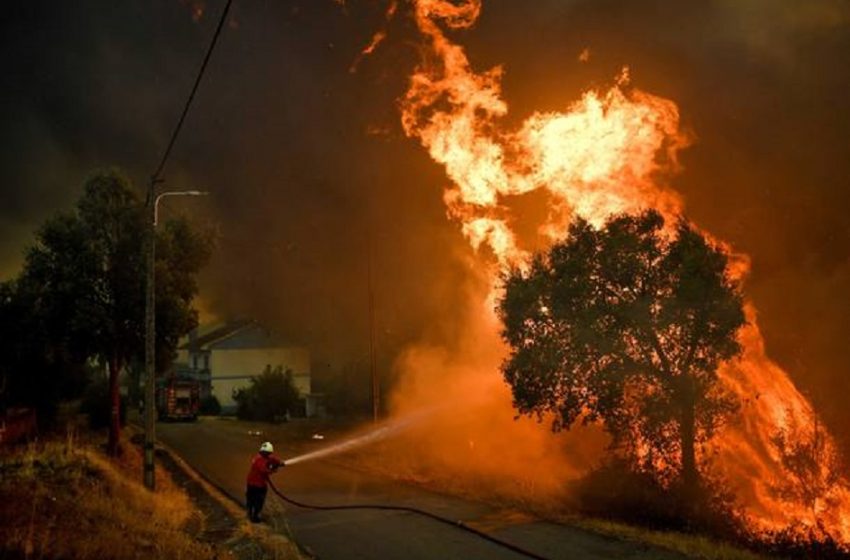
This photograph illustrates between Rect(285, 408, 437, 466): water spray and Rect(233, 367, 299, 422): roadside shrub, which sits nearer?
Rect(285, 408, 437, 466): water spray

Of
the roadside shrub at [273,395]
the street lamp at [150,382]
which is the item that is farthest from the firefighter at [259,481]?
the roadside shrub at [273,395]

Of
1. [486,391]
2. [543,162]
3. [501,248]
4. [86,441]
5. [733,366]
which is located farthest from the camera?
[486,391]

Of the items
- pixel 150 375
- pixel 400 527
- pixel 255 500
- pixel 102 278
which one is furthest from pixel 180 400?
pixel 400 527

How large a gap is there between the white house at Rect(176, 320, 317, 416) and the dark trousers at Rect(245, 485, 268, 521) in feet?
201

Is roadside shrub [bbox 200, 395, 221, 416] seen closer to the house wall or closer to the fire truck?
the house wall

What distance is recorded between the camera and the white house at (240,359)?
78750 mm

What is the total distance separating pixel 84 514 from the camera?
1366cm

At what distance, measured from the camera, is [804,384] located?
33625 mm

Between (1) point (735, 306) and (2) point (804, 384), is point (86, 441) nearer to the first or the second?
(1) point (735, 306)

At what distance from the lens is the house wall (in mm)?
78688

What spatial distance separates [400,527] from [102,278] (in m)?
17.2

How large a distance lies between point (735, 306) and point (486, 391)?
19.2m

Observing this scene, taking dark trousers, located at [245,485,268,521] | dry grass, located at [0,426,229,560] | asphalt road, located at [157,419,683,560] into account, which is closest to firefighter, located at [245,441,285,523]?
dark trousers, located at [245,485,268,521]

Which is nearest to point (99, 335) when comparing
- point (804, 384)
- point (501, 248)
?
point (501, 248)
